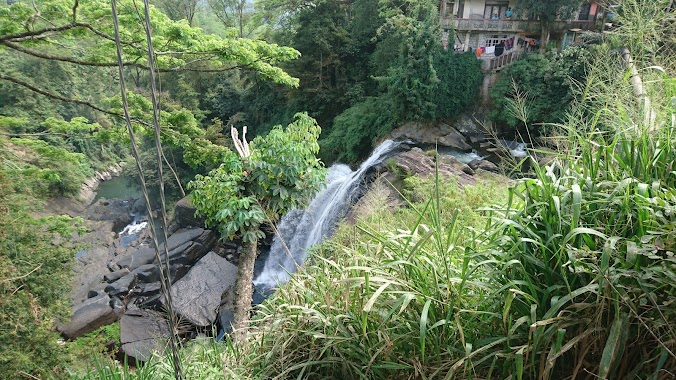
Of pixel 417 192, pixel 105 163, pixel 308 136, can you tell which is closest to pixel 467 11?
pixel 417 192

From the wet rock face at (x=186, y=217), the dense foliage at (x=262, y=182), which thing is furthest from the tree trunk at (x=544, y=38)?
the wet rock face at (x=186, y=217)

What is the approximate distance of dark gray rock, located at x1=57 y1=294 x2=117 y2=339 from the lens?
8.20 m

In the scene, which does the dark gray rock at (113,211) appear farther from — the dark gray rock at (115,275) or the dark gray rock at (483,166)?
the dark gray rock at (483,166)

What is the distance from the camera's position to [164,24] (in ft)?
14.5

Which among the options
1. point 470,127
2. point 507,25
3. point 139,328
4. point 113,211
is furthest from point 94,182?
point 507,25

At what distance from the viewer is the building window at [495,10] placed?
14086 mm

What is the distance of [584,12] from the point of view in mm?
12836

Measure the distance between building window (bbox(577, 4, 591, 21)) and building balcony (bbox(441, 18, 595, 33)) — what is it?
0.95 ft

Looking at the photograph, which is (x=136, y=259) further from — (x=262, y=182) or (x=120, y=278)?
(x=262, y=182)

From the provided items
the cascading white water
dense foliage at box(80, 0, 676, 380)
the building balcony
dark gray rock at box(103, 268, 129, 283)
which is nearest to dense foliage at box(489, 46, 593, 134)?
the building balcony

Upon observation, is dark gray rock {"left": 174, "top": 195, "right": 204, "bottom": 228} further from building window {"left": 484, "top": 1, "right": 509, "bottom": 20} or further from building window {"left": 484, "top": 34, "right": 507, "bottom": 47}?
building window {"left": 484, "top": 1, "right": 509, "bottom": 20}

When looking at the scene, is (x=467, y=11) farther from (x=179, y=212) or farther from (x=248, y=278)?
(x=248, y=278)

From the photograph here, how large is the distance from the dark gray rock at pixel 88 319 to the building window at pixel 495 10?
1479 centimetres

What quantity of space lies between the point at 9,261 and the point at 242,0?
2056 cm
